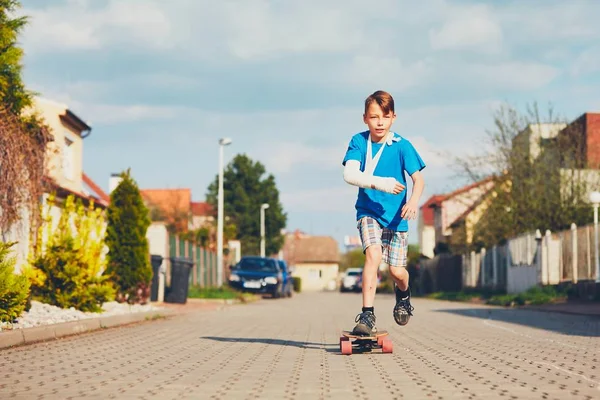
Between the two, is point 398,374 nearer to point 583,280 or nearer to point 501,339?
point 501,339

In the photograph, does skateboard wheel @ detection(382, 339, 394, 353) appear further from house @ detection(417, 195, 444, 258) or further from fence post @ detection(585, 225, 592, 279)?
house @ detection(417, 195, 444, 258)

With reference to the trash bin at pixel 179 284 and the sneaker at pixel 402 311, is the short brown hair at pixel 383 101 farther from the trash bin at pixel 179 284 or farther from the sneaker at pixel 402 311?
the trash bin at pixel 179 284

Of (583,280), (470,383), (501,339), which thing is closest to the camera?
(470,383)

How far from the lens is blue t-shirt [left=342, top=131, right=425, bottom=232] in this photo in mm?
8188

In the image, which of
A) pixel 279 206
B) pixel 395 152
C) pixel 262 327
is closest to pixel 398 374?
pixel 395 152

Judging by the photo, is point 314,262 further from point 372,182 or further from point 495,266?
point 372,182

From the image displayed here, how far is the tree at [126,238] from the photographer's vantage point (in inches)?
750

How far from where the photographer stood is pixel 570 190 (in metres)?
32.8

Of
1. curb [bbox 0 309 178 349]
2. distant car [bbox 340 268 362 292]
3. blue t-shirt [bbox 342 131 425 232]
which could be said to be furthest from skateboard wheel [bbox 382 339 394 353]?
distant car [bbox 340 268 362 292]

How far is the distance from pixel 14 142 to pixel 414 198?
7.64m

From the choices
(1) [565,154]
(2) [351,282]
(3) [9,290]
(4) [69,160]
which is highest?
(1) [565,154]

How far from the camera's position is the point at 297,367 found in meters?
7.34

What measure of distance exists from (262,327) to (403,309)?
18.1 feet

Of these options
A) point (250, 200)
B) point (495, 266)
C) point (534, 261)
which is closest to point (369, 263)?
point (534, 261)
